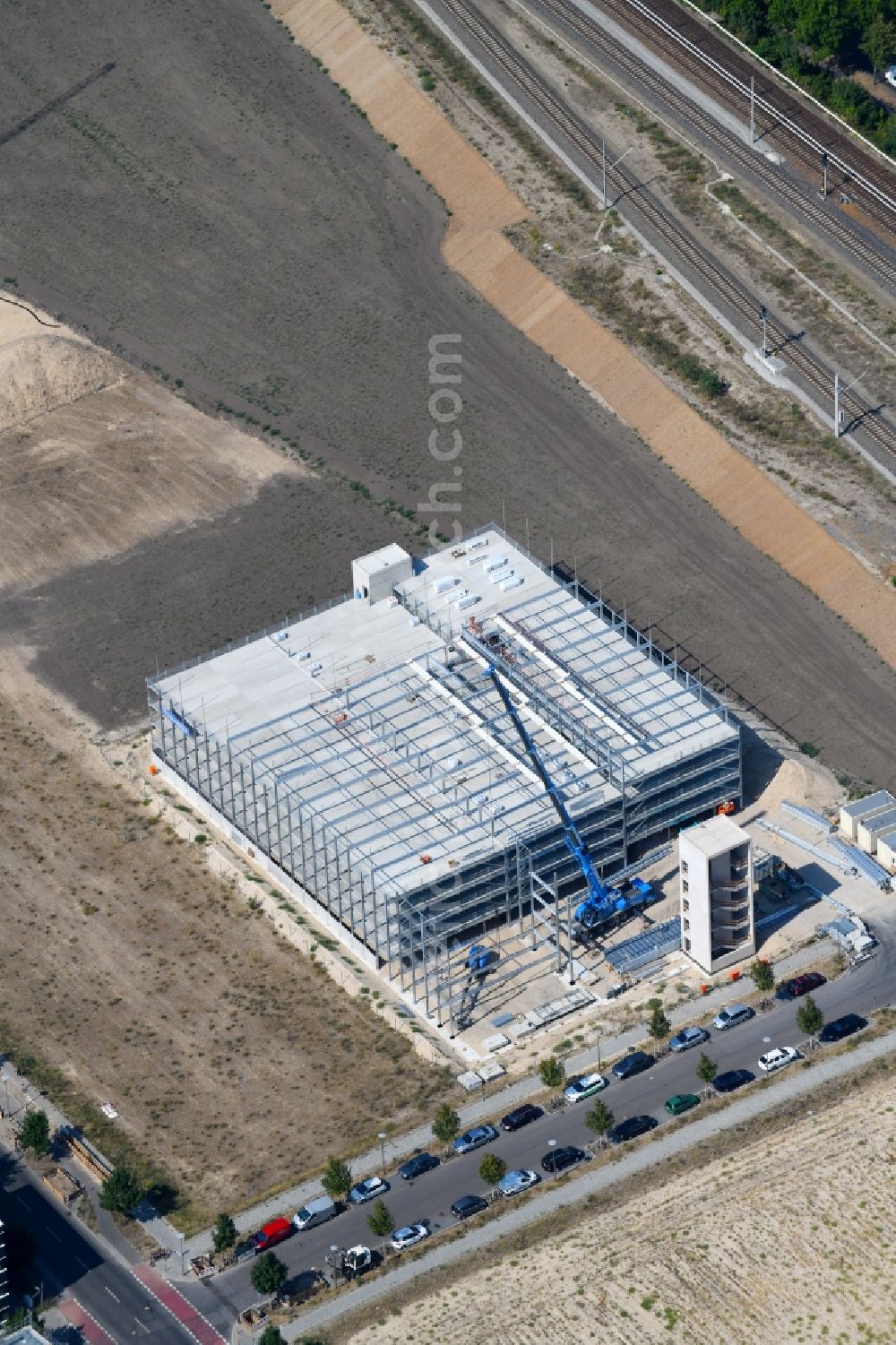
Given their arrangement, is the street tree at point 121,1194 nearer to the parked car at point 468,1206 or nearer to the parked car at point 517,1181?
the parked car at point 468,1206

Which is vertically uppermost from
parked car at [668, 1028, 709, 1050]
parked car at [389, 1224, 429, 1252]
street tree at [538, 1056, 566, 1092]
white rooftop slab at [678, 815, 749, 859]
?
white rooftop slab at [678, 815, 749, 859]

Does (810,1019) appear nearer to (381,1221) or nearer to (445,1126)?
(445,1126)

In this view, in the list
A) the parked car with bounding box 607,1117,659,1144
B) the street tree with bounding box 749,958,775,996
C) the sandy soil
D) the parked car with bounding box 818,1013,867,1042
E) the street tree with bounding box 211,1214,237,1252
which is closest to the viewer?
the sandy soil

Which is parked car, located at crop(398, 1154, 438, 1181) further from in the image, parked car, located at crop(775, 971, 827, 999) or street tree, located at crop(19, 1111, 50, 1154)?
parked car, located at crop(775, 971, 827, 999)

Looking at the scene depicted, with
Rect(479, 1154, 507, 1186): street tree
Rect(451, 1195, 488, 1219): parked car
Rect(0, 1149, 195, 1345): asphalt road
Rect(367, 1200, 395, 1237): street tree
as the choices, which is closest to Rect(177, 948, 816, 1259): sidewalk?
Rect(0, 1149, 195, 1345): asphalt road

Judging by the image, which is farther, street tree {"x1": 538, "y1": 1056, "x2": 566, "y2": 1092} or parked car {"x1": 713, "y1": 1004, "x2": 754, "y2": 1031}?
parked car {"x1": 713, "y1": 1004, "x2": 754, "y2": 1031}

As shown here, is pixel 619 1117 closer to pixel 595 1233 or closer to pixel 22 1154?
pixel 595 1233

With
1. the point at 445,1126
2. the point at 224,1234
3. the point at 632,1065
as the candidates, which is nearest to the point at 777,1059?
the point at 632,1065
